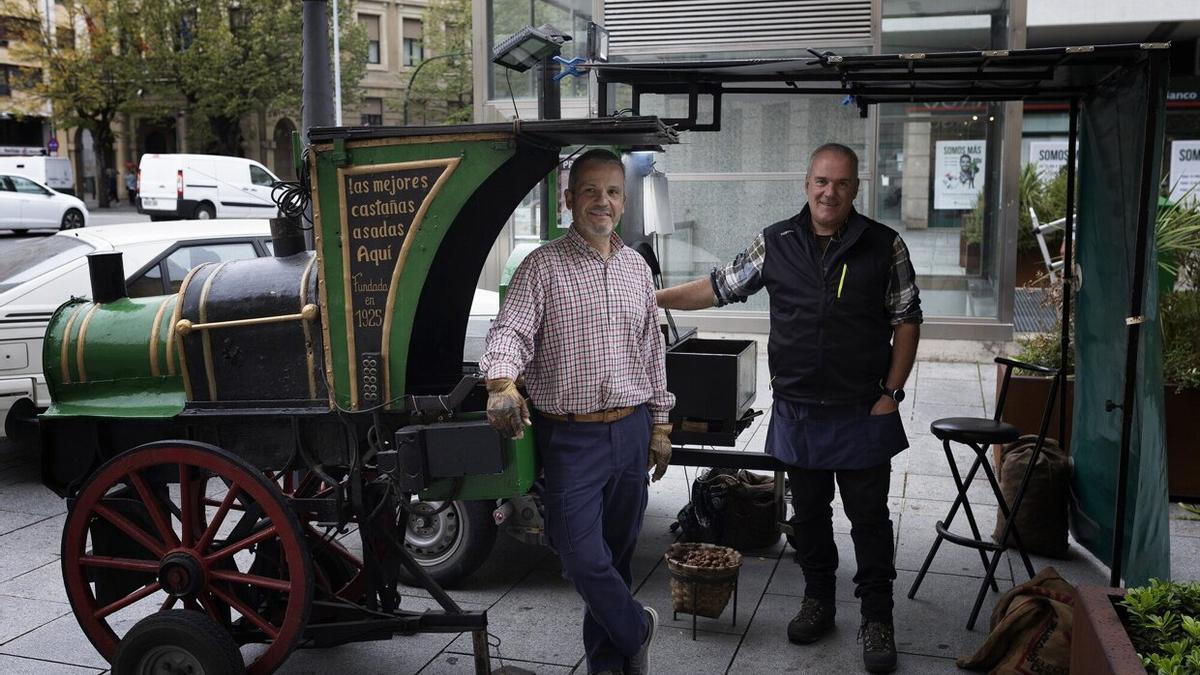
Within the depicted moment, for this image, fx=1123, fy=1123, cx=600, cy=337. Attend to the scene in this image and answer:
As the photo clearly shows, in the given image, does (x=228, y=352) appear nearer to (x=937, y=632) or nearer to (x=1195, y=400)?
(x=937, y=632)

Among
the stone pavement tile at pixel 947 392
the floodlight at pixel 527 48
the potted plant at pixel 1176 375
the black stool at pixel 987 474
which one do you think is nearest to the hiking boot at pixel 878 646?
the black stool at pixel 987 474

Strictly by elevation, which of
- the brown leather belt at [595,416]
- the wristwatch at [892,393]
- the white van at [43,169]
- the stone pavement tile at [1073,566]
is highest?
the white van at [43,169]

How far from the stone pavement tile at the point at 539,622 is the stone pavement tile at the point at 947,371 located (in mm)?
6218

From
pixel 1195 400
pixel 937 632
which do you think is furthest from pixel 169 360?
pixel 1195 400

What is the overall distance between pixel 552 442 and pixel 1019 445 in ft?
10.5

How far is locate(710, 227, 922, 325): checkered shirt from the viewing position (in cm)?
446

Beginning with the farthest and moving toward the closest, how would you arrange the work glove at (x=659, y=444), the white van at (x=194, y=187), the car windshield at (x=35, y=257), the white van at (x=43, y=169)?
1. the white van at (x=43, y=169)
2. the white van at (x=194, y=187)
3. the car windshield at (x=35, y=257)
4. the work glove at (x=659, y=444)

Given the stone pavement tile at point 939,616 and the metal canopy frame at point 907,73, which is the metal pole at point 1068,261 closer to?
the metal canopy frame at point 907,73

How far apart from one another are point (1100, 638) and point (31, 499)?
6.34m

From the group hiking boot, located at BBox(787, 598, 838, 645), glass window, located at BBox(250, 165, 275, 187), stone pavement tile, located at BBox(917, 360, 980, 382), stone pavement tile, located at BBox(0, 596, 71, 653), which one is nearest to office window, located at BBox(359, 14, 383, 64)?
glass window, located at BBox(250, 165, 275, 187)

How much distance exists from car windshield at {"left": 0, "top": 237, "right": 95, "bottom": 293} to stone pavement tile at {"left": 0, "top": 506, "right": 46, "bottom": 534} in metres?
1.45

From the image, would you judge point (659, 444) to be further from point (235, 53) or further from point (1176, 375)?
point (235, 53)

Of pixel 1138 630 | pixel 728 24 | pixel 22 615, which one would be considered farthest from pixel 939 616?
pixel 728 24

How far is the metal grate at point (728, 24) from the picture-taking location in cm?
1159
